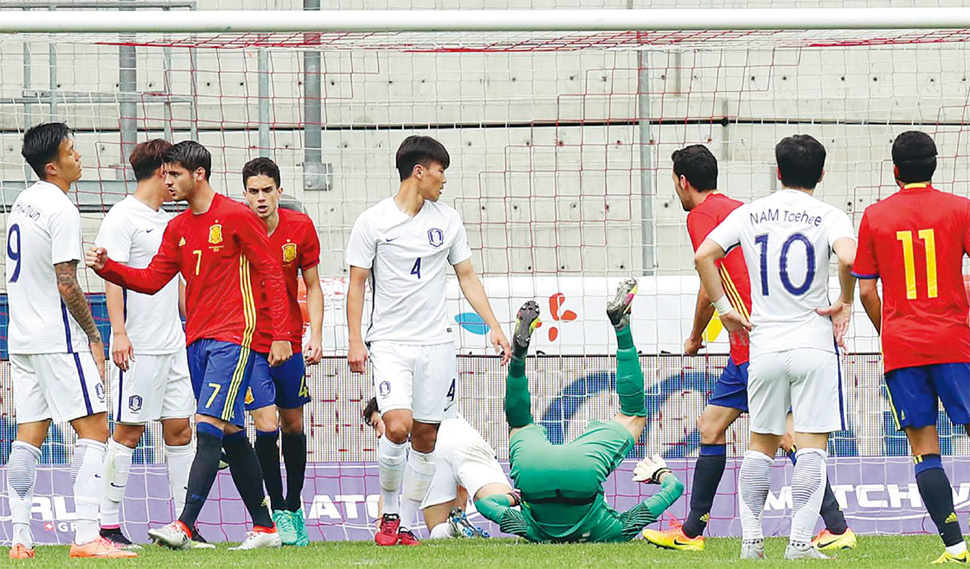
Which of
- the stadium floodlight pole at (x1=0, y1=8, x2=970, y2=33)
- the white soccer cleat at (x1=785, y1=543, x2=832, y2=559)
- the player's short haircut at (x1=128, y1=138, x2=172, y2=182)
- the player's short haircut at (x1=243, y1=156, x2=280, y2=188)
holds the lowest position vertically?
the white soccer cleat at (x1=785, y1=543, x2=832, y2=559)

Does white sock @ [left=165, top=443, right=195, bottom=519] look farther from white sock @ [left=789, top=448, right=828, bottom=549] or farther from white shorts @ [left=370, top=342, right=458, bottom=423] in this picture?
white sock @ [left=789, top=448, right=828, bottom=549]

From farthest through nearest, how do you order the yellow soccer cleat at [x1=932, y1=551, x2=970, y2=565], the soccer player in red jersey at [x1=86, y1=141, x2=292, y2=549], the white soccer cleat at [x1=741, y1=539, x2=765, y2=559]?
the soccer player in red jersey at [x1=86, y1=141, x2=292, y2=549] < the white soccer cleat at [x1=741, y1=539, x2=765, y2=559] < the yellow soccer cleat at [x1=932, y1=551, x2=970, y2=565]

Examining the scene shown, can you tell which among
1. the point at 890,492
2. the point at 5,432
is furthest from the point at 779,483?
the point at 5,432

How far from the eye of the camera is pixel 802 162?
584 centimetres

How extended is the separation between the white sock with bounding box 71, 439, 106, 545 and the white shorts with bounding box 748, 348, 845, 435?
328 cm

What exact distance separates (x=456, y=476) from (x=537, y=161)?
198 inches

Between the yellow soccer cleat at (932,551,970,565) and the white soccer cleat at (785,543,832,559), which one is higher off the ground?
the white soccer cleat at (785,543,832,559)

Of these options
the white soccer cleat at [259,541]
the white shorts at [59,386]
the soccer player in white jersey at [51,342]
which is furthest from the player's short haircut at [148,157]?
the white soccer cleat at [259,541]

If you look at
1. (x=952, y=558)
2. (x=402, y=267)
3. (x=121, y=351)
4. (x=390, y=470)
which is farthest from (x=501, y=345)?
(x=952, y=558)

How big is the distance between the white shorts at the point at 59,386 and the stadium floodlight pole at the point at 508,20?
6.37ft

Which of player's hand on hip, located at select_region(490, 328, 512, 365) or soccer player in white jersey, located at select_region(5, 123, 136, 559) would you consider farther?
player's hand on hip, located at select_region(490, 328, 512, 365)

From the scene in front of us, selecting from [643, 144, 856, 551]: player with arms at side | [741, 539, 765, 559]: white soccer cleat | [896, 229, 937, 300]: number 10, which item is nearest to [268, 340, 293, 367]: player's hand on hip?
[643, 144, 856, 551]: player with arms at side

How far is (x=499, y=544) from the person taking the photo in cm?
705

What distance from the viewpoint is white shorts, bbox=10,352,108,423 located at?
21.4ft
